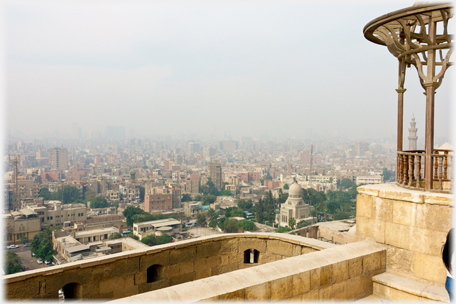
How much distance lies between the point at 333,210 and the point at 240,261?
62104 millimetres

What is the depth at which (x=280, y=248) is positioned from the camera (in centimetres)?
422

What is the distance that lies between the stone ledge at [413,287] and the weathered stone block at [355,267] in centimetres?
24

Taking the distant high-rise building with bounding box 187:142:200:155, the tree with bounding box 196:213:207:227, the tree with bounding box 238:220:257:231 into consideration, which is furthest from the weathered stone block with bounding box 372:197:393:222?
the distant high-rise building with bounding box 187:142:200:155

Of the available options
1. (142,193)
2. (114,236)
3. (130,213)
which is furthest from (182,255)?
(142,193)

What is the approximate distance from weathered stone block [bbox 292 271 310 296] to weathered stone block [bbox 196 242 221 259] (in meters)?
1.58

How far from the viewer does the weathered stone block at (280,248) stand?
4.15 metres

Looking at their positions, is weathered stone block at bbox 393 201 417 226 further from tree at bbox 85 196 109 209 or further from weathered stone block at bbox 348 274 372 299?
tree at bbox 85 196 109 209

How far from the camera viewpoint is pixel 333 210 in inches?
2475

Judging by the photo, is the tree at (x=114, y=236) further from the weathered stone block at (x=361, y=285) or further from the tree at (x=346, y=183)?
the tree at (x=346, y=183)

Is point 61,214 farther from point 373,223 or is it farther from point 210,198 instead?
point 373,223

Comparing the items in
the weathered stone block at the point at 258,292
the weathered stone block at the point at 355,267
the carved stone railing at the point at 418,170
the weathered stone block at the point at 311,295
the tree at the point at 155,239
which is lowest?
the tree at the point at 155,239

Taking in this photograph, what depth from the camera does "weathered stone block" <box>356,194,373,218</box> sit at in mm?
3434

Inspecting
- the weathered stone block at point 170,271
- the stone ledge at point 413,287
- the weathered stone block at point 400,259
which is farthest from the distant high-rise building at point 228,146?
the stone ledge at point 413,287

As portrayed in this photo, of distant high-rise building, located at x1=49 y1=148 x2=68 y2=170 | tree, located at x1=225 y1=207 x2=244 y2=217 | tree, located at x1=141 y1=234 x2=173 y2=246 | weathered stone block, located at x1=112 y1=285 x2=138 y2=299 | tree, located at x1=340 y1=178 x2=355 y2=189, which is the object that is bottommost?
tree, located at x1=141 y1=234 x2=173 y2=246
